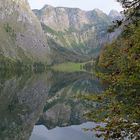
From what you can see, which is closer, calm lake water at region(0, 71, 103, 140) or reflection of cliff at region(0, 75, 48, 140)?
calm lake water at region(0, 71, 103, 140)

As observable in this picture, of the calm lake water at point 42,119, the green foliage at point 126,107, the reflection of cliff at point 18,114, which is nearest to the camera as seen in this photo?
the green foliage at point 126,107

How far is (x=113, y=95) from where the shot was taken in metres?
14.0

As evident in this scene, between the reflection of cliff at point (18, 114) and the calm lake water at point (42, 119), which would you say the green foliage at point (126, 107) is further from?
the reflection of cliff at point (18, 114)

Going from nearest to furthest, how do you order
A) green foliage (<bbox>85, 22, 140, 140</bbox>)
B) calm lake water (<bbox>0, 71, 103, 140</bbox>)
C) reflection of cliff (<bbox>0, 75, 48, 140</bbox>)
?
green foliage (<bbox>85, 22, 140, 140</bbox>)
calm lake water (<bbox>0, 71, 103, 140</bbox>)
reflection of cliff (<bbox>0, 75, 48, 140</bbox>)

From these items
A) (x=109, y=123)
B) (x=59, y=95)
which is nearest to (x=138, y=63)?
(x=109, y=123)

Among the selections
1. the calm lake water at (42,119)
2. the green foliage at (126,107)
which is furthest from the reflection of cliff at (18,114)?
the green foliage at (126,107)

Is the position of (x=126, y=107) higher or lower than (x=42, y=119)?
higher

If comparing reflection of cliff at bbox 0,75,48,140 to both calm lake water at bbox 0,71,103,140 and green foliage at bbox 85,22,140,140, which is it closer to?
calm lake water at bbox 0,71,103,140

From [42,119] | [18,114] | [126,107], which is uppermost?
[126,107]

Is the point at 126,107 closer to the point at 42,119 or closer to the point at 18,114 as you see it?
the point at 18,114

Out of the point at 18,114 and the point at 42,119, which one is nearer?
the point at 18,114

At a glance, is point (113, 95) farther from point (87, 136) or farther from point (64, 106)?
point (64, 106)

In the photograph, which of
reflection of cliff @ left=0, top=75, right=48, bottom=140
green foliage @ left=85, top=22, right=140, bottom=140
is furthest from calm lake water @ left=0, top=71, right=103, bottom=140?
green foliage @ left=85, top=22, right=140, bottom=140

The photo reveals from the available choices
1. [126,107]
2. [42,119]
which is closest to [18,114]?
[42,119]
